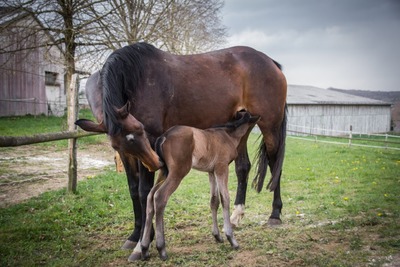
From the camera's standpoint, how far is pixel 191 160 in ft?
11.6

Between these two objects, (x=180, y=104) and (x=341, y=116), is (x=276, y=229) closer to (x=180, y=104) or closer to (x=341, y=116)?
(x=180, y=104)

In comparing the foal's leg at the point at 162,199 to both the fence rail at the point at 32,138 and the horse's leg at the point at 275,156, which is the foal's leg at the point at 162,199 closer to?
the fence rail at the point at 32,138

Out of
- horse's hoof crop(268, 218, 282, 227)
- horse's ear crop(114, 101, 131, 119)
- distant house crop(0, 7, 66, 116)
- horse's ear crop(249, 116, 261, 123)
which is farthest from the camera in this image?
distant house crop(0, 7, 66, 116)

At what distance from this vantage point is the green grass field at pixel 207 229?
11.0 feet

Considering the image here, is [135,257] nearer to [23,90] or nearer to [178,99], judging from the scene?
[178,99]

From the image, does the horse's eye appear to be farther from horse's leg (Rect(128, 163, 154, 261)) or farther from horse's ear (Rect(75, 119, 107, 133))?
horse's leg (Rect(128, 163, 154, 261))

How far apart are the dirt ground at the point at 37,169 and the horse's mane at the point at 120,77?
3.63 meters

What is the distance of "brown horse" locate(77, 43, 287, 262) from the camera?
316cm

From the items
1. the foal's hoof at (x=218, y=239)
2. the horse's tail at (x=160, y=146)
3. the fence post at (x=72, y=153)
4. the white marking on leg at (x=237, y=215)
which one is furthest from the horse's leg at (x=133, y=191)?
the fence post at (x=72, y=153)

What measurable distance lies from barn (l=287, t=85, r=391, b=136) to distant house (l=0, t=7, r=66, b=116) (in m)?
18.2

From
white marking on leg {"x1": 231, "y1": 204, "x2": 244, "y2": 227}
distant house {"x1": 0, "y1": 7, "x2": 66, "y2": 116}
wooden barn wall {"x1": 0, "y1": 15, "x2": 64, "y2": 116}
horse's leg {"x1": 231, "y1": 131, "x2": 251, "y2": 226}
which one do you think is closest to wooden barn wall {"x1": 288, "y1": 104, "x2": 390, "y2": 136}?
distant house {"x1": 0, "y1": 7, "x2": 66, "y2": 116}

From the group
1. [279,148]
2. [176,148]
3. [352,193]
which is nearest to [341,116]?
[352,193]

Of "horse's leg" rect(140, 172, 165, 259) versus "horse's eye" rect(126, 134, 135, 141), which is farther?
"horse's leg" rect(140, 172, 165, 259)

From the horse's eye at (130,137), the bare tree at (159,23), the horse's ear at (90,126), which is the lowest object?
the horse's eye at (130,137)
